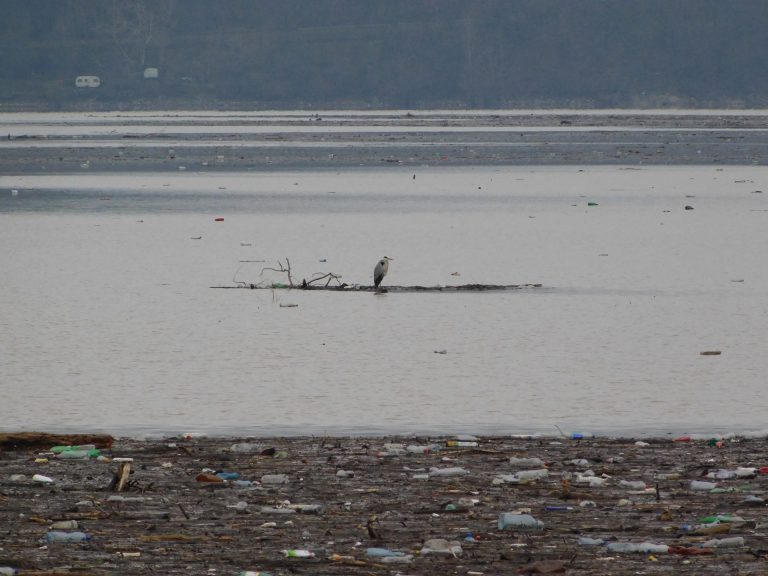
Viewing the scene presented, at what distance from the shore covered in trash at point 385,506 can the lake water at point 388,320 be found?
1.22m

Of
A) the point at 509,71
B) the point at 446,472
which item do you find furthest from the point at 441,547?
the point at 509,71

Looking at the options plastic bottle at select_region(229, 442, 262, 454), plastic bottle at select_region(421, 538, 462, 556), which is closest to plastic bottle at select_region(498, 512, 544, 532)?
plastic bottle at select_region(421, 538, 462, 556)

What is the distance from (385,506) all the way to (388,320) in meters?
10.2

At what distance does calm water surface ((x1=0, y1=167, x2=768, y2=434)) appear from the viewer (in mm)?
13070

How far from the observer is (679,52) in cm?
18800

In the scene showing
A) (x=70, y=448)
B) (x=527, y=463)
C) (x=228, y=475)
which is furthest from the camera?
(x=70, y=448)

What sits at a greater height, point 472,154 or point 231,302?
point 472,154

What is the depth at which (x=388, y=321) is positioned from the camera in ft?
62.2

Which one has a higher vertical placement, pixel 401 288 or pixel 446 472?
pixel 401 288

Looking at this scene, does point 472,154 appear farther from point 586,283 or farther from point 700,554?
point 700,554

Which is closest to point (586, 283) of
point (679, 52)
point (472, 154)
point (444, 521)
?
point (444, 521)

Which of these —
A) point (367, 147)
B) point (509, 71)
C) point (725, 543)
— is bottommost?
point (725, 543)

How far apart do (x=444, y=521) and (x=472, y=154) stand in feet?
198

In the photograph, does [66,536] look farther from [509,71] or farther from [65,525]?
[509,71]
